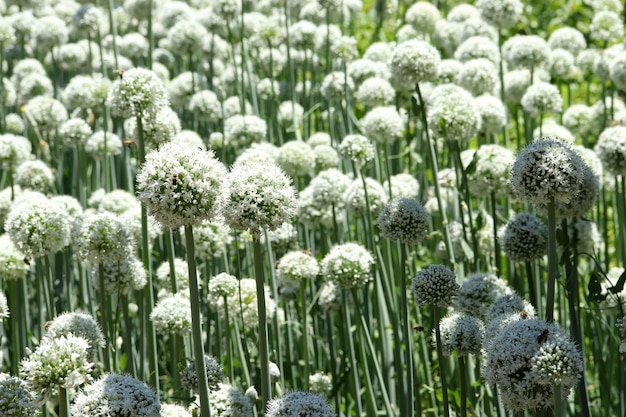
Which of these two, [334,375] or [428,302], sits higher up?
[428,302]

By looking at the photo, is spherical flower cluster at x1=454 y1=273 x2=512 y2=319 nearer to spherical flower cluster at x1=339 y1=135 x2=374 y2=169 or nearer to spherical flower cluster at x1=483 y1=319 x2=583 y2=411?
spherical flower cluster at x1=483 y1=319 x2=583 y2=411

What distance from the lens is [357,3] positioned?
7.09 meters

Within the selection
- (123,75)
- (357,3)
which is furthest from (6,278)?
(357,3)

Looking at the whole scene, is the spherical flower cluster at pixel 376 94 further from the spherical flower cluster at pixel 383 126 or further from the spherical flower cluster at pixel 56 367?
the spherical flower cluster at pixel 56 367

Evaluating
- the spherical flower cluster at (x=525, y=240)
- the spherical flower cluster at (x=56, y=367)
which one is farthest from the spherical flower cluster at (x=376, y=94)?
the spherical flower cluster at (x=56, y=367)

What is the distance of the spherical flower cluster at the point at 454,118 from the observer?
4270 millimetres

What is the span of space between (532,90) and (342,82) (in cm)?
124

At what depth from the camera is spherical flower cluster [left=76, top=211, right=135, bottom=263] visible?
3.37 metres

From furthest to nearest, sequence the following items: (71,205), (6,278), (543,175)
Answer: (71,205) → (6,278) → (543,175)

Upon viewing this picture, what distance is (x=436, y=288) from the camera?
3211 millimetres

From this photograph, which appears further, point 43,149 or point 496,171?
point 43,149

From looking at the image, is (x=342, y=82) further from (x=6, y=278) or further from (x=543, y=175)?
(x=543, y=175)

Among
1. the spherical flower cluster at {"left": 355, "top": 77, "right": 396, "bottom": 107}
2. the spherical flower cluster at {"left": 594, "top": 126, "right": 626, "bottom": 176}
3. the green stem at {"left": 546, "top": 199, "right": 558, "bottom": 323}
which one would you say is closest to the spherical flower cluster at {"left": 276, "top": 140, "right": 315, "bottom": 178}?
the spherical flower cluster at {"left": 355, "top": 77, "right": 396, "bottom": 107}

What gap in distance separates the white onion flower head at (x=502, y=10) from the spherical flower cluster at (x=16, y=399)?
4172 millimetres
